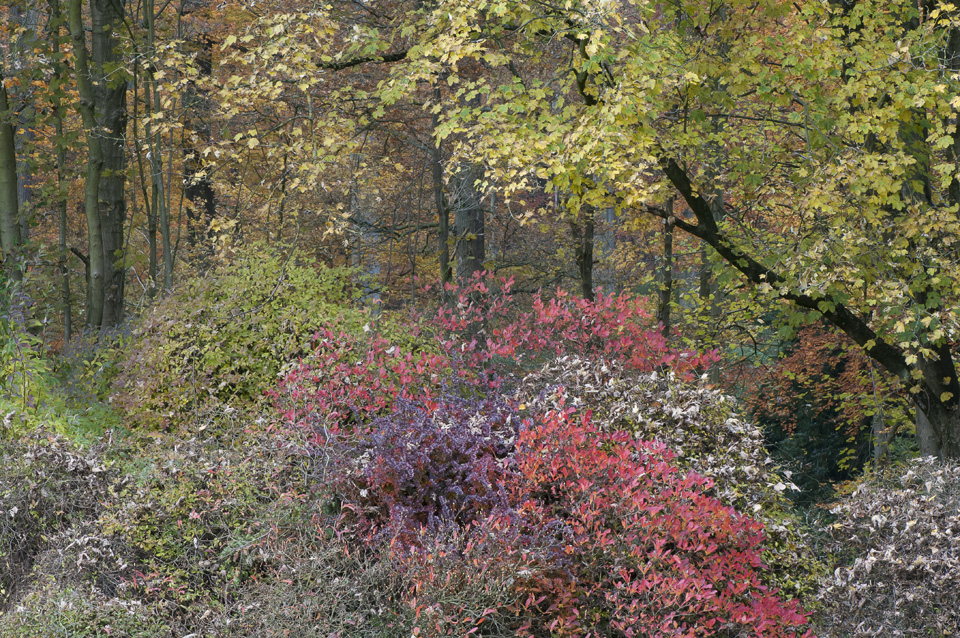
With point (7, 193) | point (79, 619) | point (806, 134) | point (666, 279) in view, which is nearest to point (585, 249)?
point (666, 279)

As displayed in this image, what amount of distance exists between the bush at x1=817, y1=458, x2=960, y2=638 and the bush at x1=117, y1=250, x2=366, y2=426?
13.2ft

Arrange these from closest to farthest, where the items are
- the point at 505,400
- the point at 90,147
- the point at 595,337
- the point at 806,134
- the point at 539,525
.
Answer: the point at 539,525 < the point at 505,400 < the point at 595,337 < the point at 806,134 < the point at 90,147

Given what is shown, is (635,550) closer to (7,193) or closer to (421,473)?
(421,473)

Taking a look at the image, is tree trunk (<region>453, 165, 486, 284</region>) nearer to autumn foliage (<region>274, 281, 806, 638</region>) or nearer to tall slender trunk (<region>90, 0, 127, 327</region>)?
tall slender trunk (<region>90, 0, 127, 327</region>)

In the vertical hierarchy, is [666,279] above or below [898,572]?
above

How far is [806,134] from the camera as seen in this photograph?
→ 740cm

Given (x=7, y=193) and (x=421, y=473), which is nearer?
(x=421, y=473)

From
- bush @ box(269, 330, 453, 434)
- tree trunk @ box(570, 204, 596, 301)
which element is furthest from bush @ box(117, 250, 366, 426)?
tree trunk @ box(570, 204, 596, 301)

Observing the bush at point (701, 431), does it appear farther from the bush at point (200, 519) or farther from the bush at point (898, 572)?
the bush at point (200, 519)

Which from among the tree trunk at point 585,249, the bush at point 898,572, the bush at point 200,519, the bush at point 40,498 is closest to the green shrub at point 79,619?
the bush at point 200,519

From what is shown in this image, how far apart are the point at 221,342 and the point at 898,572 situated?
5152mm

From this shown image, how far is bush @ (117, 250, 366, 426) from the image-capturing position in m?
6.71

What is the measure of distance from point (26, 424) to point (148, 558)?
2081mm

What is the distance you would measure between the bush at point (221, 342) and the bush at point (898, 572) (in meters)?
4.03
